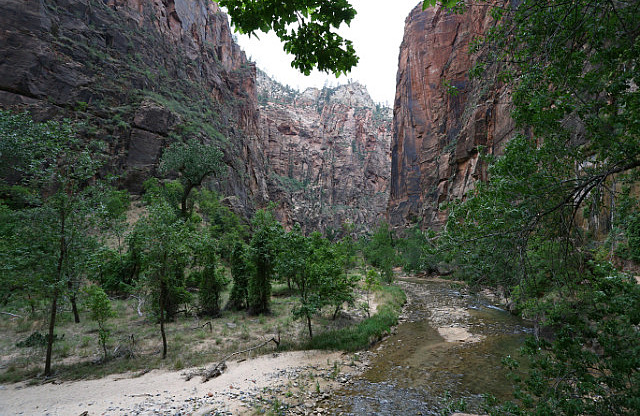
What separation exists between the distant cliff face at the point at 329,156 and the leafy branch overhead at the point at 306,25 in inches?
3432

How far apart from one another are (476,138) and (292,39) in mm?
44300

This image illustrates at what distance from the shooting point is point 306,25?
125 inches

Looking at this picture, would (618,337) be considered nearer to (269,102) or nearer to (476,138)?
(476,138)

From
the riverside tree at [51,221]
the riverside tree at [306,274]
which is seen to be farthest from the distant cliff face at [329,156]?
the riverside tree at [51,221]

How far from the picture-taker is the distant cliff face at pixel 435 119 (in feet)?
141

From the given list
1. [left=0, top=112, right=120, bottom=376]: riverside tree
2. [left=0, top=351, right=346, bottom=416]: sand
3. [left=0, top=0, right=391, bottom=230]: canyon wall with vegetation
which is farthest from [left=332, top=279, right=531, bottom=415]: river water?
[left=0, top=0, right=391, bottom=230]: canyon wall with vegetation

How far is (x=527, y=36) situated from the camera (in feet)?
12.3

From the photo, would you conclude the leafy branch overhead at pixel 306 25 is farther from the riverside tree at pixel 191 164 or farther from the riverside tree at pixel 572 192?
the riverside tree at pixel 191 164

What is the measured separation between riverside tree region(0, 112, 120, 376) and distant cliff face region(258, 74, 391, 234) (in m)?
81.4

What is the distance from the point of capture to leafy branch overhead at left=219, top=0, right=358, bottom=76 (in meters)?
2.90

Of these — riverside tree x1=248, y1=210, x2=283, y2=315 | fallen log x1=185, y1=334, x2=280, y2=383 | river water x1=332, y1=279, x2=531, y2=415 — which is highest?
riverside tree x1=248, y1=210, x2=283, y2=315

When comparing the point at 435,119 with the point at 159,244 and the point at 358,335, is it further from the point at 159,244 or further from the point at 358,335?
the point at 159,244

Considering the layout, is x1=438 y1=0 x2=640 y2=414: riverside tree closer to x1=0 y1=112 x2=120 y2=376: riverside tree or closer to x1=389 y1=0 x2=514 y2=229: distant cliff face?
x1=0 y1=112 x2=120 y2=376: riverside tree

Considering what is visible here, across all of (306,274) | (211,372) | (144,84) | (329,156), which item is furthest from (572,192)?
(329,156)
